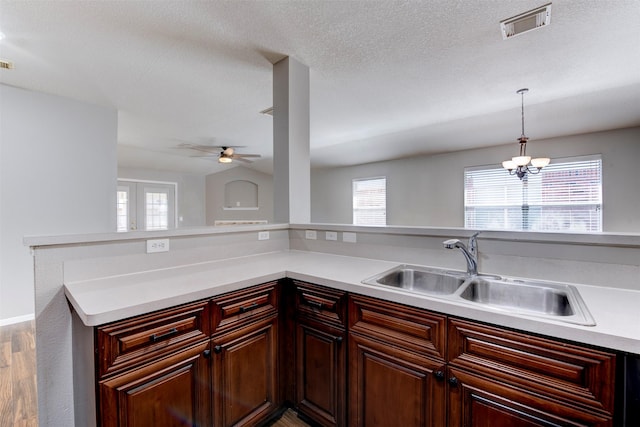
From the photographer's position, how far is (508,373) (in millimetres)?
992

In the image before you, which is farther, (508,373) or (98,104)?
(98,104)

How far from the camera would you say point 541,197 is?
15.1ft

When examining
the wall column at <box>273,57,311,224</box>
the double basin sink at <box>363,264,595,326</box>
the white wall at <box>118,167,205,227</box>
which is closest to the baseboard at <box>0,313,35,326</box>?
the wall column at <box>273,57,311,224</box>

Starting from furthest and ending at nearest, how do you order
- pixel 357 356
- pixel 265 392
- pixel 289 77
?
pixel 289 77 → pixel 265 392 → pixel 357 356

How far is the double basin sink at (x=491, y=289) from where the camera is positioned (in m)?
1.22

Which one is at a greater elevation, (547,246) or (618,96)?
(618,96)

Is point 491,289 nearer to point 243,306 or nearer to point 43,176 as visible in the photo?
point 243,306

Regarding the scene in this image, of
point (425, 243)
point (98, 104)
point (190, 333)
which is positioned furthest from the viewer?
point (98, 104)

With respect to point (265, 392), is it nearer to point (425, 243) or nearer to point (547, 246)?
point (425, 243)

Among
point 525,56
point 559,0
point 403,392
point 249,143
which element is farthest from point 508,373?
point 249,143

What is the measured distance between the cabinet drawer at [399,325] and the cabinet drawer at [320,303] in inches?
2.2

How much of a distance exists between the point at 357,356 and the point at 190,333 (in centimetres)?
78

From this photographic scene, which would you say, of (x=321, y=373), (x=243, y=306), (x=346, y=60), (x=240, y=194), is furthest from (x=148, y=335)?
(x=240, y=194)

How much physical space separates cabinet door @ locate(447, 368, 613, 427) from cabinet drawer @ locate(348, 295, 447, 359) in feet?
0.41
